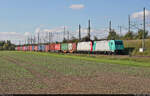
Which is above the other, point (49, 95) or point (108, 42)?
point (108, 42)

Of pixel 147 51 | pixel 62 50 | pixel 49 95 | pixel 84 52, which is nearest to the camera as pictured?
pixel 49 95

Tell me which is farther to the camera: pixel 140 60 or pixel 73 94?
pixel 140 60

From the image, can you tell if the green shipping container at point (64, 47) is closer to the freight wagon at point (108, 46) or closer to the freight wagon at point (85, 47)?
the freight wagon at point (85, 47)

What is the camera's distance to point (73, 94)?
881 centimetres

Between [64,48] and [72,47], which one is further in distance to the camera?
[64,48]

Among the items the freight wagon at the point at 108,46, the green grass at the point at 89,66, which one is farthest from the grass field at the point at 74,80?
the freight wagon at the point at 108,46

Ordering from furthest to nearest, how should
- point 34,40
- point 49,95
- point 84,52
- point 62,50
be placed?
point 34,40, point 62,50, point 84,52, point 49,95

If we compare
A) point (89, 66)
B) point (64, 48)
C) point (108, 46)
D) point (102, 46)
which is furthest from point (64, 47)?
point (89, 66)

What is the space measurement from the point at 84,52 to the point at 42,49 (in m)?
35.8

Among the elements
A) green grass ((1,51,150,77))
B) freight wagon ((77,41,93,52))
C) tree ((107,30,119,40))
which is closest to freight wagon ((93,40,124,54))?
freight wagon ((77,41,93,52))

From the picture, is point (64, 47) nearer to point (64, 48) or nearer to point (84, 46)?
point (64, 48)

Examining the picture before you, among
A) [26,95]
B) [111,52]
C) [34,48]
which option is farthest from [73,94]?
[34,48]

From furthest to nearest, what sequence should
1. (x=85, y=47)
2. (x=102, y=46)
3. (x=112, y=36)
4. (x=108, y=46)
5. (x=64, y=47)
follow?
(x=112, y=36), (x=64, y=47), (x=85, y=47), (x=102, y=46), (x=108, y=46)

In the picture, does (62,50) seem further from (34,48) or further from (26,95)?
(26,95)
